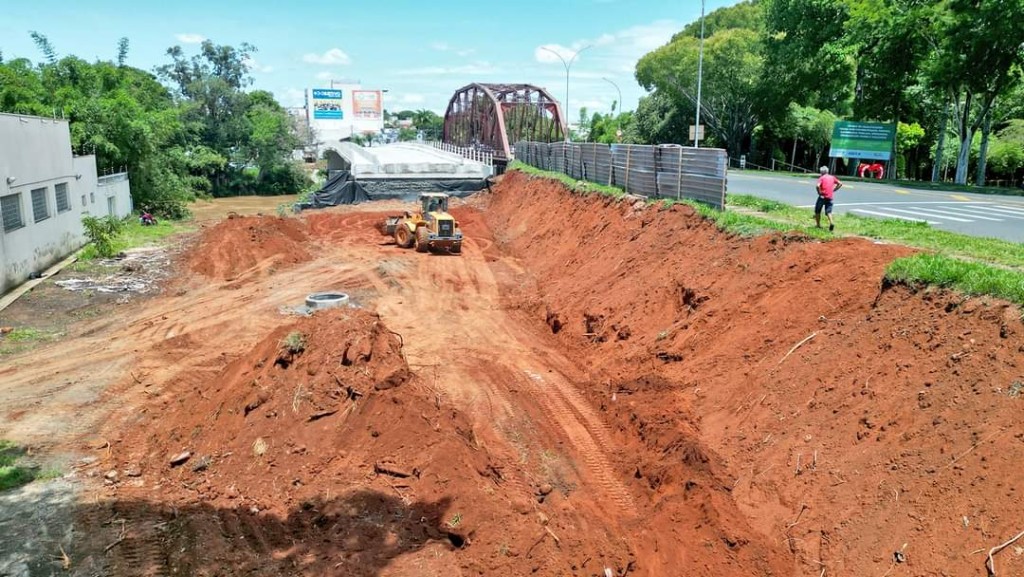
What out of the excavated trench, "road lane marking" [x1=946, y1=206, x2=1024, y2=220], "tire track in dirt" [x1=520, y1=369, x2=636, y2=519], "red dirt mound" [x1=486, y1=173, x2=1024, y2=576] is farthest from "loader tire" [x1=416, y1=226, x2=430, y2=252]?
"road lane marking" [x1=946, y1=206, x2=1024, y2=220]

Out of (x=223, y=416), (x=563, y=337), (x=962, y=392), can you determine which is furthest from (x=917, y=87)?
(x=223, y=416)

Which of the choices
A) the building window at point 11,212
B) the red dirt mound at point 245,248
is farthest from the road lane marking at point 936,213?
the building window at point 11,212

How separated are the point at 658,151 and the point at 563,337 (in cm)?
727

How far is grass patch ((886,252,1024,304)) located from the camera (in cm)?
828

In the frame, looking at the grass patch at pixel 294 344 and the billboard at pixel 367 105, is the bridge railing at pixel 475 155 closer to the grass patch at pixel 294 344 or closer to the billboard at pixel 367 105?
the grass patch at pixel 294 344

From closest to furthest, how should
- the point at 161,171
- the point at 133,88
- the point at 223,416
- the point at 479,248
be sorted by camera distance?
the point at 223,416 → the point at 479,248 → the point at 161,171 → the point at 133,88

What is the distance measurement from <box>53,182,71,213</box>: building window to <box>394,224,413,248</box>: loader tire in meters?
11.9

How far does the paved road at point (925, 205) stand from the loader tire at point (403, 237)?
1351 centimetres

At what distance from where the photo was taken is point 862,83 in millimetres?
42531

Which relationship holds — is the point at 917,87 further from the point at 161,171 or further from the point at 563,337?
the point at 161,171

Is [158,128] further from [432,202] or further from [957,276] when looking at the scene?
[957,276]

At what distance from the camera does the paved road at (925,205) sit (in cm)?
1698

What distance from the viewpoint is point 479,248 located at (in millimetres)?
28359

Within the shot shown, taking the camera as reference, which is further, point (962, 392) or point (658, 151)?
point (658, 151)
